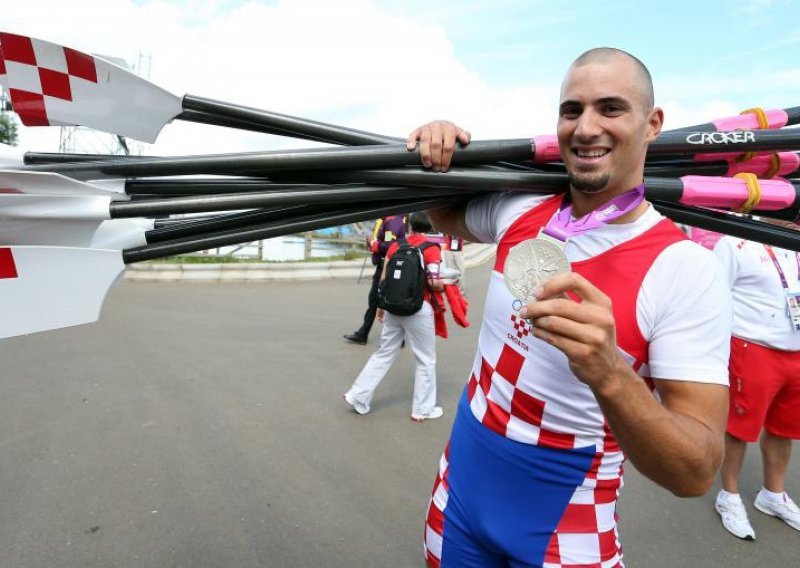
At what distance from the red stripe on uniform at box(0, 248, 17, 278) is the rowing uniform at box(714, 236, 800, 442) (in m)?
3.27

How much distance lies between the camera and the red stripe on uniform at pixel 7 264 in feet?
4.00

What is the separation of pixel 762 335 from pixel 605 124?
2452 mm

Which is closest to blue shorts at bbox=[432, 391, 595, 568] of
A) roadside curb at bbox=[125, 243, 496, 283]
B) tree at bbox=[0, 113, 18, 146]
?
roadside curb at bbox=[125, 243, 496, 283]

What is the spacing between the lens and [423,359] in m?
4.29

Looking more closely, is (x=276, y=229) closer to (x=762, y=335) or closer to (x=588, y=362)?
(x=588, y=362)

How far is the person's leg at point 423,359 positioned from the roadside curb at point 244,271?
7.25 meters

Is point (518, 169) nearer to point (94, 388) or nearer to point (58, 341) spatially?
point (94, 388)

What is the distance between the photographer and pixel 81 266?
1.31 metres

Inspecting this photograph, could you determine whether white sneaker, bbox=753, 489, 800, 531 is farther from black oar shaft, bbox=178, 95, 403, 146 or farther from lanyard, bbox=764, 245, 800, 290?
black oar shaft, bbox=178, 95, 403, 146

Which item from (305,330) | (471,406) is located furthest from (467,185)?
(305,330)

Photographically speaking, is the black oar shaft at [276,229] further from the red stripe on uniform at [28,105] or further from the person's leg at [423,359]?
the person's leg at [423,359]

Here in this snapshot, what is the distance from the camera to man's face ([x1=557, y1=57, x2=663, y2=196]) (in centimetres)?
125

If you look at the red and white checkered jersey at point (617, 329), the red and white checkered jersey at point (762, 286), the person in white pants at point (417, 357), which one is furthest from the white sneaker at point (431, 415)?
the red and white checkered jersey at point (617, 329)

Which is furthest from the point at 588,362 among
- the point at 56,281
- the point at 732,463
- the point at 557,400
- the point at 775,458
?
the point at 775,458
